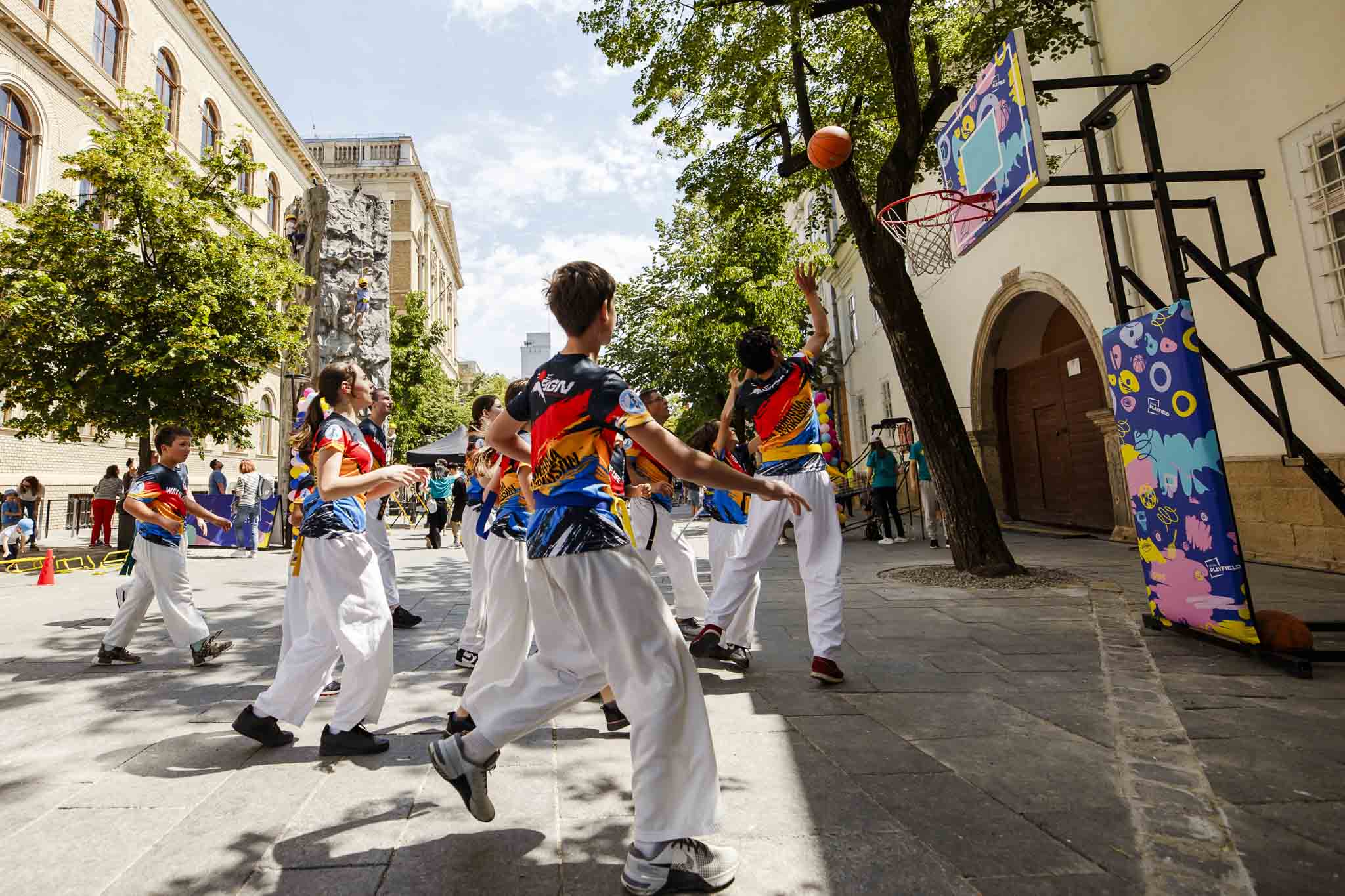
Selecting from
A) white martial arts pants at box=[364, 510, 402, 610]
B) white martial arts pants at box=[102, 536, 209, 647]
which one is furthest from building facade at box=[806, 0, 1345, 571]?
white martial arts pants at box=[102, 536, 209, 647]

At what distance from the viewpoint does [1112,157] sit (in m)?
9.39

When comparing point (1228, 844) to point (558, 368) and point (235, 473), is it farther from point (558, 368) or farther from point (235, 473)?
point (235, 473)

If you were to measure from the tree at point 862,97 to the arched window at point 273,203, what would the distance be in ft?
82.6

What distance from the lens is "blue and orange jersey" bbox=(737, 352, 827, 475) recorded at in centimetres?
419

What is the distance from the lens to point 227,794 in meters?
2.72

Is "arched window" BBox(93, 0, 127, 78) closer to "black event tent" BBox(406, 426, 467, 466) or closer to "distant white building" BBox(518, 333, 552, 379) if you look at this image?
"black event tent" BBox(406, 426, 467, 466)

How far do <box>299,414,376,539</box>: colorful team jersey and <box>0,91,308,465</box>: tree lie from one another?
10.8 m

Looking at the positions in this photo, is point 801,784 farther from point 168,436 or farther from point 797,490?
point 168,436

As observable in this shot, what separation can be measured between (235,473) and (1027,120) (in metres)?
27.3

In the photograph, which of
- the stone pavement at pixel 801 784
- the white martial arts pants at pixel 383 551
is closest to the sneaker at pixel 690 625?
the stone pavement at pixel 801 784

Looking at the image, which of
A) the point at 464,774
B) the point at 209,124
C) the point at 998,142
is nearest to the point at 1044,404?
the point at 998,142

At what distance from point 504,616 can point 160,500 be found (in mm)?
3178

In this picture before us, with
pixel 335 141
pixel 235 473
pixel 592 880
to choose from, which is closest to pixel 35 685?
pixel 592 880

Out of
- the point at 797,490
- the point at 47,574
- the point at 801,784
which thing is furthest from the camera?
the point at 47,574
